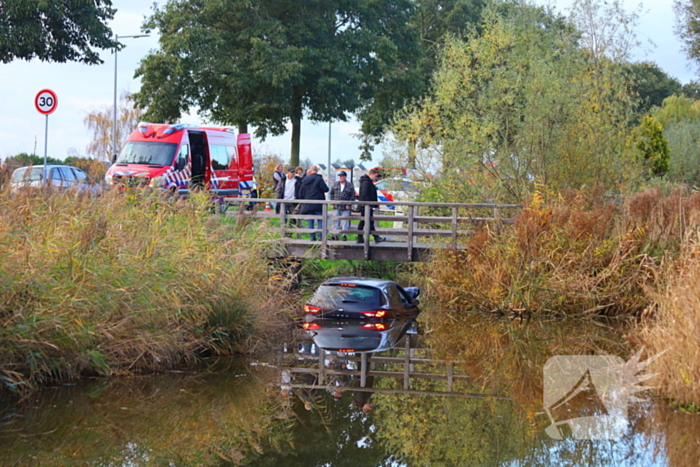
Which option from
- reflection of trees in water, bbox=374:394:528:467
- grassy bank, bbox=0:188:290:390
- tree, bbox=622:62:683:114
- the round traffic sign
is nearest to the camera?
reflection of trees in water, bbox=374:394:528:467

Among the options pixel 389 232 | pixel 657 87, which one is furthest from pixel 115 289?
pixel 657 87

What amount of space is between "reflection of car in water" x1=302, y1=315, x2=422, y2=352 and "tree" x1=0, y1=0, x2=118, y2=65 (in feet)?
47.0

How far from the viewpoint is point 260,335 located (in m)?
14.3

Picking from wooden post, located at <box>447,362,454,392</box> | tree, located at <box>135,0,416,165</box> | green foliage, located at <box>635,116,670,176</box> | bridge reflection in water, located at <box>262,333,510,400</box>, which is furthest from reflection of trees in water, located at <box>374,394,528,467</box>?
tree, located at <box>135,0,416,165</box>

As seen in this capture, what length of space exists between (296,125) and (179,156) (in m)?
13.9

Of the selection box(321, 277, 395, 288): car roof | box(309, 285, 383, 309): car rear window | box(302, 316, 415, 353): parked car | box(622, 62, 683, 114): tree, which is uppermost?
box(622, 62, 683, 114): tree

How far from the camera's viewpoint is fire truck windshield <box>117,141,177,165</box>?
27.7 metres

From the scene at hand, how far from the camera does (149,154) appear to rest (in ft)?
91.6

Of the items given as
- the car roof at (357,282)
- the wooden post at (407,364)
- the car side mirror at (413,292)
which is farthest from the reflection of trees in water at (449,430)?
the car side mirror at (413,292)

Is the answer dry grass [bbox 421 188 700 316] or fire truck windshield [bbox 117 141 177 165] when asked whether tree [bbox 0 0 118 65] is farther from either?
dry grass [bbox 421 188 700 316]

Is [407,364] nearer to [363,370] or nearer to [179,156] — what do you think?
[363,370]

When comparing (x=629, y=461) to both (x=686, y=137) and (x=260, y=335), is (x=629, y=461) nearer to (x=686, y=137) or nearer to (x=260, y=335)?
(x=260, y=335)

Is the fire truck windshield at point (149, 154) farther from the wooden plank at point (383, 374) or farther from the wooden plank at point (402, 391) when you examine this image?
the wooden plank at point (402, 391)

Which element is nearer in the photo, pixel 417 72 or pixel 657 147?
pixel 657 147
